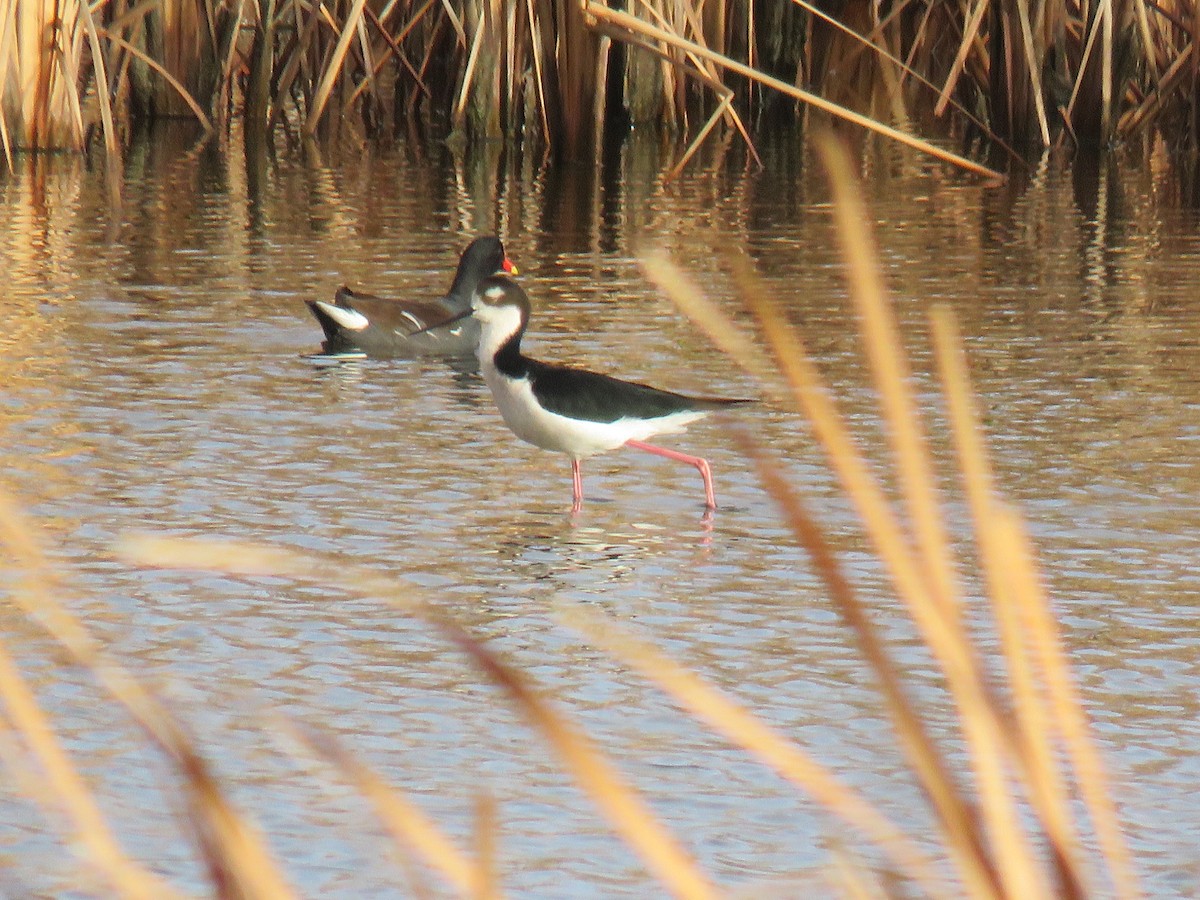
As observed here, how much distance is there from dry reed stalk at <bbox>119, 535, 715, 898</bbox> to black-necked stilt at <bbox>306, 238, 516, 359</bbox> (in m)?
8.59

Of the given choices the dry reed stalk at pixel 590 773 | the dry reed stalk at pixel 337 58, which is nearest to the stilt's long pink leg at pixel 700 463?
the dry reed stalk at pixel 590 773

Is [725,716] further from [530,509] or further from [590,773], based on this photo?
[530,509]

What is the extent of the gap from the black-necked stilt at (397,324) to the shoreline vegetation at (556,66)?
2.76m

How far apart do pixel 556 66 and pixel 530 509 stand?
30.7 feet

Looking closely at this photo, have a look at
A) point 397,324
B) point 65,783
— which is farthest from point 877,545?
point 397,324

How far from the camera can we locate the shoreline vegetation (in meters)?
15.5

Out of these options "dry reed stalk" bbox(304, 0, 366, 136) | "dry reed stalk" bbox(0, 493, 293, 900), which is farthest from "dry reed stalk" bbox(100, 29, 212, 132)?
"dry reed stalk" bbox(0, 493, 293, 900)

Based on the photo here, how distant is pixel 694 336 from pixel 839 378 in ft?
3.27

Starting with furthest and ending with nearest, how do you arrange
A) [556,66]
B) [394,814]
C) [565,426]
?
[556,66] < [565,426] < [394,814]

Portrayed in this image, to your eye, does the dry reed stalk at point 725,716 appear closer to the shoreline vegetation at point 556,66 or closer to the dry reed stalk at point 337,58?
the shoreline vegetation at point 556,66

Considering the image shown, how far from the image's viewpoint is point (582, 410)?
7.48 meters

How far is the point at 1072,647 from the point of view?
5.87 m

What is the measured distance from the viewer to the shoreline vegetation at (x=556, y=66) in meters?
15.5

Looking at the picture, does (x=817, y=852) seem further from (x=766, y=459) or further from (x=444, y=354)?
(x=444, y=354)
